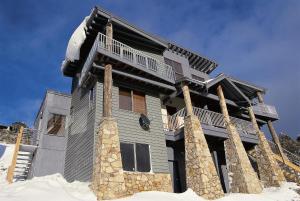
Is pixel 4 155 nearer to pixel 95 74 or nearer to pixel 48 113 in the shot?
pixel 48 113

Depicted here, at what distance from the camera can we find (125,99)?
15.7 m

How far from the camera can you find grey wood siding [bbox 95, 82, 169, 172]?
1414 cm

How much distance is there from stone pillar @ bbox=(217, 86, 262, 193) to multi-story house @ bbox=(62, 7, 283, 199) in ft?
0.19

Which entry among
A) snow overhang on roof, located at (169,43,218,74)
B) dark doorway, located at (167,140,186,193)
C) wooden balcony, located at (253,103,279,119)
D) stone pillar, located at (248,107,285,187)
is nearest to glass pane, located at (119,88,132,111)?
dark doorway, located at (167,140,186,193)

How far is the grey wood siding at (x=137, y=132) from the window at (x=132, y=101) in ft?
1.16

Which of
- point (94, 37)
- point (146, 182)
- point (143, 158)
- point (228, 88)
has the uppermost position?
point (94, 37)

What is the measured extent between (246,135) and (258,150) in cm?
199

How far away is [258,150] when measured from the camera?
1962cm

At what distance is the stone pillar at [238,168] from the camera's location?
1506 cm

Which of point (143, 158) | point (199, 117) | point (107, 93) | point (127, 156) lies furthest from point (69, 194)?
point (199, 117)

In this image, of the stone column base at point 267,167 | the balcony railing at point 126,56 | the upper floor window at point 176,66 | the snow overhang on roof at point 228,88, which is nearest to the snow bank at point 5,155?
the balcony railing at point 126,56

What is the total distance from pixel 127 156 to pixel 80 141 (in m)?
3.31

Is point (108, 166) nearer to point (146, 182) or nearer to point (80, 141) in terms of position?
point (146, 182)

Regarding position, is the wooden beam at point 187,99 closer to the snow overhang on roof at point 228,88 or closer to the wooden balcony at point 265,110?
the snow overhang on roof at point 228,88
